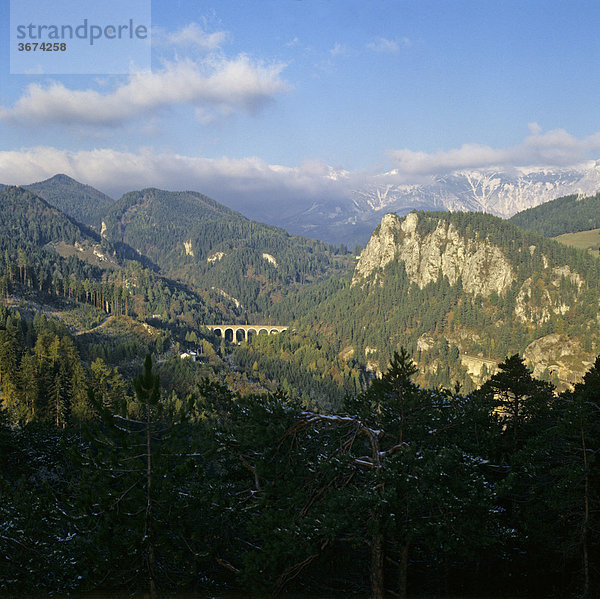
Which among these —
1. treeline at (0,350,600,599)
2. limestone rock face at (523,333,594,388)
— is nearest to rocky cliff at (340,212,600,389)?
limestone rock face at (523,333,594,388)

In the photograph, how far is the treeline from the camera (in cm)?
1236

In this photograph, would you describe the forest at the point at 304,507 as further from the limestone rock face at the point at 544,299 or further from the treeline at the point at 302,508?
the limestone rock face at the point at 544,299

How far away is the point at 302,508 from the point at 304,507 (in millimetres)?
189

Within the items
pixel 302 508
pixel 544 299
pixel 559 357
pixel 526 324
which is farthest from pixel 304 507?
pixel 544 299

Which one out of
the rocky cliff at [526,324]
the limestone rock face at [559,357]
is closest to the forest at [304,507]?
the limestone rock face at [559,357]

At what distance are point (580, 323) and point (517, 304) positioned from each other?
33.1 m

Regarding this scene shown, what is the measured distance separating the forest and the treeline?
6 cm

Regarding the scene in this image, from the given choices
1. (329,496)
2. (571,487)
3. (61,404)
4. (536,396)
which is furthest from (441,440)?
(61,404)

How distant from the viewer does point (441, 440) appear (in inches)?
711

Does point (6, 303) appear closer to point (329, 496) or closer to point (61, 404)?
point (61, 404)

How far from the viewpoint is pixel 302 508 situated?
1337 centimetres

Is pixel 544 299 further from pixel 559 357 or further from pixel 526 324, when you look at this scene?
pixel 559 357

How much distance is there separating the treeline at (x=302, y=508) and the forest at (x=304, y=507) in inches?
2.5

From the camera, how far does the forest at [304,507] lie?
488 inches
